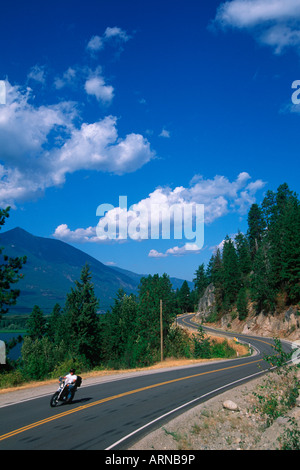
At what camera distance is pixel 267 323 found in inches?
2373

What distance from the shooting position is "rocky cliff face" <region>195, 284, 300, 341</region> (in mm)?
50750

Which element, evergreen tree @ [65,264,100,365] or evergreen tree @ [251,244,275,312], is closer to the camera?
evergreen tree @ [65,264,100,365]

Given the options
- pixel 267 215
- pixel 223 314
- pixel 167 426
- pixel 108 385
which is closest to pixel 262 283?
pixel 223 314

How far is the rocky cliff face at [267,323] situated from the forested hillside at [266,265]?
150 centimetres

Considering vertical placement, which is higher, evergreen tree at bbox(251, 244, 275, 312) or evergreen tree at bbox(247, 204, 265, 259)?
evergreen tree at bbox(247, 204, 265, 259)

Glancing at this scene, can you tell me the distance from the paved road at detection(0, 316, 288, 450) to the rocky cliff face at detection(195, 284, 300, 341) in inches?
1397

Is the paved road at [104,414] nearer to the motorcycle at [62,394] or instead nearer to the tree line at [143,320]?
the motorcycle at [62,394]

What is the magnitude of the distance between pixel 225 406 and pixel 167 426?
168 inches

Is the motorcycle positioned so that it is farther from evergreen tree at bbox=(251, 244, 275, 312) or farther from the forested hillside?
evergreen tree at bbox=(251, 244, 275, 312)

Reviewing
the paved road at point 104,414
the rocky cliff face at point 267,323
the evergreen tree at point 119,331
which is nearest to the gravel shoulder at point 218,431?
the paved road at point 104,414

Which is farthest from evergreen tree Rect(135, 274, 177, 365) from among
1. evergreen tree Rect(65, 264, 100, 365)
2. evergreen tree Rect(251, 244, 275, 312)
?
evergreen tree Rect(251, 244, 275, 312)

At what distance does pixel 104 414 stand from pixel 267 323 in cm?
5498
